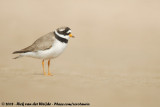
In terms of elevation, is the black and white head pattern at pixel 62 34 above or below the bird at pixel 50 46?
above

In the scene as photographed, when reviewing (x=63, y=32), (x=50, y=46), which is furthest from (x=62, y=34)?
(x=50, y=46)

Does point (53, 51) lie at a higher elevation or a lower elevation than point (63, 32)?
lower

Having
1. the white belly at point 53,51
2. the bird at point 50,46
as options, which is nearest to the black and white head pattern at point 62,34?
the bird at point 50,46

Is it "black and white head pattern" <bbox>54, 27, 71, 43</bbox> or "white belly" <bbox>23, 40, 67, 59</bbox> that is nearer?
"white belly" <bbox>23, 40, 67, 59</bbox>

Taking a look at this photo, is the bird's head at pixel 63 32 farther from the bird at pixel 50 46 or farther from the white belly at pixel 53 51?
the white belly at pixel 53 51

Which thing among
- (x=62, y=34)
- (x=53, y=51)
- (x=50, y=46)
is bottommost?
(x=53, y=51)

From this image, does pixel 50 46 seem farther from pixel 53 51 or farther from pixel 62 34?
pixel 62 34

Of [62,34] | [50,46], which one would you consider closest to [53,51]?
[50,46]

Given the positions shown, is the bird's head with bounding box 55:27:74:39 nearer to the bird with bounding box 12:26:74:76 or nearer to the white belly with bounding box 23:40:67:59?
the bird with bounding box 12:26:74:76

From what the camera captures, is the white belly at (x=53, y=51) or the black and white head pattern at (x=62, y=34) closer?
the white belly at (x=53, y=51)

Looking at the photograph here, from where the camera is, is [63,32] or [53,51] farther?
[63,32]

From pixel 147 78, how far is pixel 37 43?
9.95 feet

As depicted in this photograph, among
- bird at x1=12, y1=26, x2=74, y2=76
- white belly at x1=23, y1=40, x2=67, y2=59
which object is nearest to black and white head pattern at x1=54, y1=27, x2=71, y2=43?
bird at x1=12, y1=26, x2=74, y2=76

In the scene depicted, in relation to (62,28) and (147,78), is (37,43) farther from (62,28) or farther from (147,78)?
(147,78)
